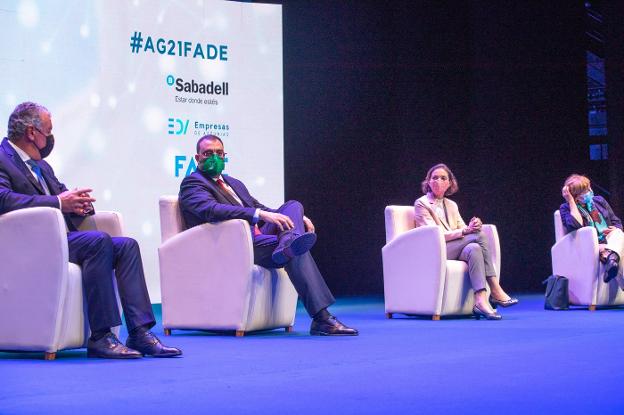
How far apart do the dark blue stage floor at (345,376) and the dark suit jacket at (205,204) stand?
23.9 inches

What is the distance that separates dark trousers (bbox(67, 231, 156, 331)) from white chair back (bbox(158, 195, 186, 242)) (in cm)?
114

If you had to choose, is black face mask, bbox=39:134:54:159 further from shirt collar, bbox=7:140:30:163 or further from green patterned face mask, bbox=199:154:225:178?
green patterned face mask, bbox=199:154:225:178

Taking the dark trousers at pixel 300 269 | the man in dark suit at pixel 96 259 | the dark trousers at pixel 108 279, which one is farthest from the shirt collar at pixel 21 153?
the dark trousers at pixel 300 269

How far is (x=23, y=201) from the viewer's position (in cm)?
374

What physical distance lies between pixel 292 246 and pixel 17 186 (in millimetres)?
1303

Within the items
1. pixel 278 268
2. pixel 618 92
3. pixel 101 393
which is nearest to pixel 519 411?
pixel 101 393

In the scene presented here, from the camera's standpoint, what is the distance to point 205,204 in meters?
4.76

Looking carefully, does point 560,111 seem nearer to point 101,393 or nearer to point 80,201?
point 80,201

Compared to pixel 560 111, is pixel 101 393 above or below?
below

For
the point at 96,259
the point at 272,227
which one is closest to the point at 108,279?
the point at 96,259

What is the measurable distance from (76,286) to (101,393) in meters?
1.17

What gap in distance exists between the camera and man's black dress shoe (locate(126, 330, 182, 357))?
144 inches

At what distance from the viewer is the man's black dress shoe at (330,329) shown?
4.62 meters

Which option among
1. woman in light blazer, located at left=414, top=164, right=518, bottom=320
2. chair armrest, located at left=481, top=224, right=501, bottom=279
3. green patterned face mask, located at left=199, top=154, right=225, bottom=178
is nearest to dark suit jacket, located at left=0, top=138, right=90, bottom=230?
green patterned face mask, located at left=199, top=154, right=225, bottom=178
